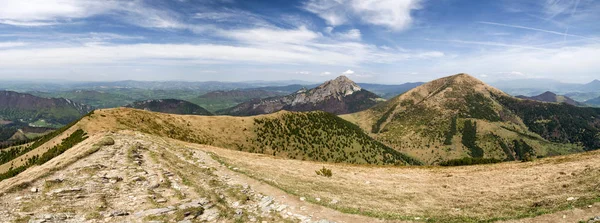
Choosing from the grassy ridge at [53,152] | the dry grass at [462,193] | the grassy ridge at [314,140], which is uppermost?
the dry grass at [462,193]

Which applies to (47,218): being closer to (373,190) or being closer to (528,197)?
(373,190)

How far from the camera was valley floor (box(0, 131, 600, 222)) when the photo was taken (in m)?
19.4

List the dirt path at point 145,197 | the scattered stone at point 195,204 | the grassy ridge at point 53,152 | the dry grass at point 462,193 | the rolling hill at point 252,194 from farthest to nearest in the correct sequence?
1. the grassy ridge at point 53,152
2. the scattered stone at point 195,204
3. the dry grass at point 462,193
4. the rolling hill at point 252,194
5. the dirt path at point 145,197

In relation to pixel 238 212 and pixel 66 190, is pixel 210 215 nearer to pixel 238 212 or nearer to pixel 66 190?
pixel 238 212

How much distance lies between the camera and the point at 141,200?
72.6 feet

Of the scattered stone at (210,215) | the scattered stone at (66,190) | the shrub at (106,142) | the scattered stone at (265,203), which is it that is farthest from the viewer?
the shrub at (106,142)

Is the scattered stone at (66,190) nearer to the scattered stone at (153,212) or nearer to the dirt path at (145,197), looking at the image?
the dirt path at (145,197)

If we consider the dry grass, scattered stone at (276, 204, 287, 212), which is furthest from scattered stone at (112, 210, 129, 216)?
the dry grass

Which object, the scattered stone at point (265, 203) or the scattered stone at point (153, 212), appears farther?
the scattered stone at point (265, 203)

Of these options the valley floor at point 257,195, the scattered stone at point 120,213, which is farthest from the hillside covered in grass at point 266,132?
the scattered stone at point 120,213

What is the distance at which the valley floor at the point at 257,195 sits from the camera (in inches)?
763

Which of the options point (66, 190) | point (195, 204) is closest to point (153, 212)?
point (195, 204)

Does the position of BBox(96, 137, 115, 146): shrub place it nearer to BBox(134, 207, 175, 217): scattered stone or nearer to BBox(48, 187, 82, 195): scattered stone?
BBox(48, 187, 82, 195): scattered stone

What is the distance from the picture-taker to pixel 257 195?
2519 centimetres
